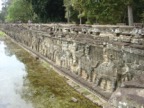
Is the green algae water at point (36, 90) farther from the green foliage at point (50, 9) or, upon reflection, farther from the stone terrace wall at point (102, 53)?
the green foliage at point (50, 9)

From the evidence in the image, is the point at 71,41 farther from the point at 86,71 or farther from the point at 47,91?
the point at 47,91

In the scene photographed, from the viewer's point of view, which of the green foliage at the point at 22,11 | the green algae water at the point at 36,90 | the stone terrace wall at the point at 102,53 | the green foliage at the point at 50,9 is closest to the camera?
the stone terrace wall at the point at 102,53

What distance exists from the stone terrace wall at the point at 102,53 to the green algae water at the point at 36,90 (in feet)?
2.86

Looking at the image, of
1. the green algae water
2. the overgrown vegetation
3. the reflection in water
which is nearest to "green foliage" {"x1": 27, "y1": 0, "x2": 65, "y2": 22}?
the overgrown vegetation

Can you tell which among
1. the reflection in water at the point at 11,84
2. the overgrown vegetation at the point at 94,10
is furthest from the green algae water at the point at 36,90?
the overgrown vegetation at the point at 94,10

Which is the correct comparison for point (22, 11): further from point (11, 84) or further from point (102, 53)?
point (102, 53)

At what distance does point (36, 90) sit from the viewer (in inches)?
433

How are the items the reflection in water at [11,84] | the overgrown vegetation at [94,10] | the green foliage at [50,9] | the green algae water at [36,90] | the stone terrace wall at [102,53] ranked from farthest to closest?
the green foliage at [50,9] → the overgrown vegetation at [94,10] → the reflection in water at [11,84] → the green algae water at [36,90] → the stone terrace wall at [102,53]

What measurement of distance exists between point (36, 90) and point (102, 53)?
3.22 meters

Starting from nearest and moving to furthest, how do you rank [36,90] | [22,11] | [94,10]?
[36,90] → [94,10] → [22,11]

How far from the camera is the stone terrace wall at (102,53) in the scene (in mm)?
7588

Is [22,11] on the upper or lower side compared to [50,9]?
upper

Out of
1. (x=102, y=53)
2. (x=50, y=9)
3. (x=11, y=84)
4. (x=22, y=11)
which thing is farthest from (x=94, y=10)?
(x=22, y=11)

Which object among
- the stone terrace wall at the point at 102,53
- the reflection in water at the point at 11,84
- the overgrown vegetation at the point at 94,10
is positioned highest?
the overgrown vegetation at the point at 94,10
